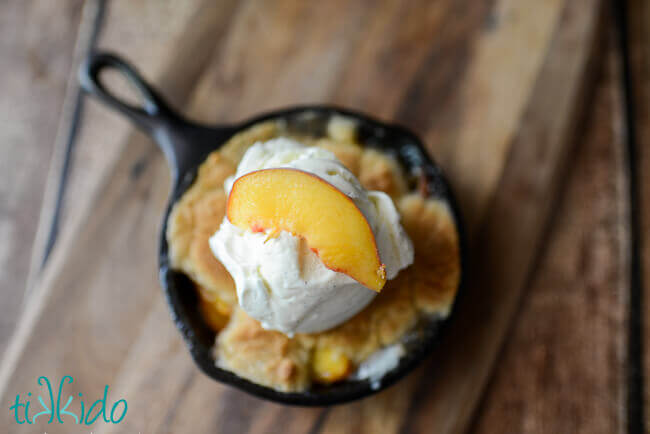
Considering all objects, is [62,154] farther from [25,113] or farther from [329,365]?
[329,365]

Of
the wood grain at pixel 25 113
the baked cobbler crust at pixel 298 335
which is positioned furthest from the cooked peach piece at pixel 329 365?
the wood grain at pixel 25 113

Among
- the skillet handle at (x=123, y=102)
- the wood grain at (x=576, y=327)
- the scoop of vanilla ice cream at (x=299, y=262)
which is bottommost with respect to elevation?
the wood grain at (x=576, y=327)

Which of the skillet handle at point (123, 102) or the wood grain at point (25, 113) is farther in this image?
the wood grain at point (25, 113)

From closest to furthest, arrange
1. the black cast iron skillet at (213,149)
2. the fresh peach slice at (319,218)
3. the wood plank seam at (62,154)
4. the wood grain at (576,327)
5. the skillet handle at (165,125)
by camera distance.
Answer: the fresh peach slice at (319,218), the black cast iron skillet at (213,149), the skillet handle at (165,125), the wood grain at (576,327), the wood plank seam at (62,154)

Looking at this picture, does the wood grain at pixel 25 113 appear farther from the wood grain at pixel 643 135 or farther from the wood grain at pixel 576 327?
the wood grain at pixel 643 135

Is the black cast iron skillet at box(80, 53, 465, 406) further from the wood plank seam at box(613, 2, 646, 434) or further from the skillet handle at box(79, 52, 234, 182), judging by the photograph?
the wood plank seam at box(613, 2, 646, 434)

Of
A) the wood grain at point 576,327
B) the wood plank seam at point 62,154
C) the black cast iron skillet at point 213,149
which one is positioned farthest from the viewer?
the wood plank seam at point 62,154

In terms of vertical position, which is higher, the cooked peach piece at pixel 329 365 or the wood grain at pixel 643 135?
the wood grain at pixel 643 135
